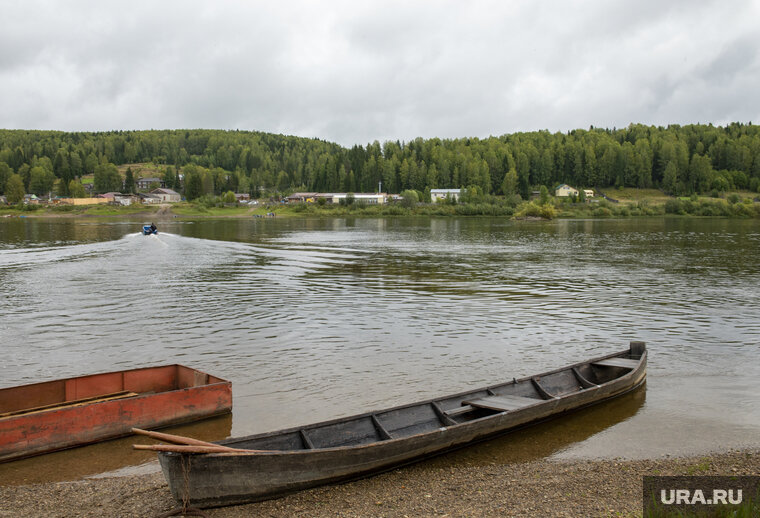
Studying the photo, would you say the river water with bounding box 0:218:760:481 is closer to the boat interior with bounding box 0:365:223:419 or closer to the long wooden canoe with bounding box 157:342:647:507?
the long wooden canoe with bounding box 157:342:647:507

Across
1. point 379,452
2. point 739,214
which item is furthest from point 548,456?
point 739,214

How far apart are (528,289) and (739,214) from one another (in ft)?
568

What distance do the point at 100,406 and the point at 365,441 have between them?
7.01 meters

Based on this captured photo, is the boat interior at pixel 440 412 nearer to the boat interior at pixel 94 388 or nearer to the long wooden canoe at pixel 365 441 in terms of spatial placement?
the long wooden canoe at pixel 365 441

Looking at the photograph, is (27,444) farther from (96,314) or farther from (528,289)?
(528,289)

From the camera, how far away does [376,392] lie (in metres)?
19.9

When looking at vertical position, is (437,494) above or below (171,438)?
below

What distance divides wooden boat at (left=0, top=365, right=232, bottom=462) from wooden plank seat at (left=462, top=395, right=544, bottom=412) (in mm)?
7401

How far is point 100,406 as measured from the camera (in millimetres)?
14992

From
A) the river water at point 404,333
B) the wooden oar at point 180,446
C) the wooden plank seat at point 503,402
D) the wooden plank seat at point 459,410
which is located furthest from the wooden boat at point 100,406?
the wooden plank seat at point 503,402

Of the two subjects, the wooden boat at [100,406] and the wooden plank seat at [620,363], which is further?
Result: the wooden plank seat at [620,363]

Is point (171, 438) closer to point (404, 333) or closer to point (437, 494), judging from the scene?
point (437, 494)

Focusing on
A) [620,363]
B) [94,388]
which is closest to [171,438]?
[94,388]

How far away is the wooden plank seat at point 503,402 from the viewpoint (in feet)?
52.1
